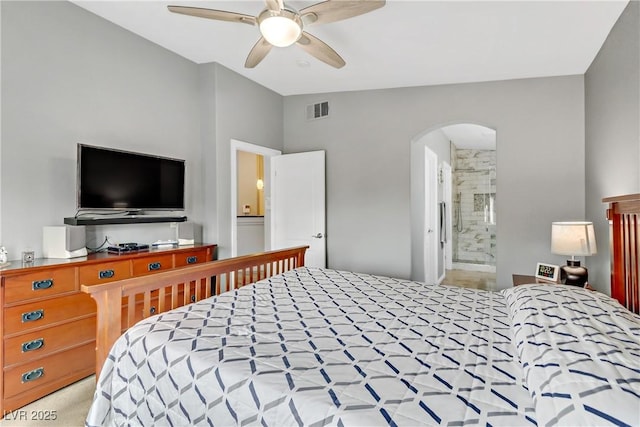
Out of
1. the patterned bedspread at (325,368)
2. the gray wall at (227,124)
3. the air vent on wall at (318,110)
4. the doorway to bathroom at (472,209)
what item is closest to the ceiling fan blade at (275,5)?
the patterned bedspread at (325,368)

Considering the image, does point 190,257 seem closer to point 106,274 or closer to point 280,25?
point 106,274

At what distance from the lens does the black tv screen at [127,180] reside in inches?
104

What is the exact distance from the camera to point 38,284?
216 centimetres

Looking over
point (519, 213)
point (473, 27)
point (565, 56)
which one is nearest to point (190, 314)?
point (473, 27)

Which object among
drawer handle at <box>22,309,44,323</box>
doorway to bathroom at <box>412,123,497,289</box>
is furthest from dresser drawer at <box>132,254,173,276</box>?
doorway to bathroom at <box>412,123,497,289</box>

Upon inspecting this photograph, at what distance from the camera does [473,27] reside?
8.86 feet

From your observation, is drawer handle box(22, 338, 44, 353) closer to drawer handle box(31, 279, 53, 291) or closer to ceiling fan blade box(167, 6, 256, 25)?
drawer handle box(31, 279, 53, 291)

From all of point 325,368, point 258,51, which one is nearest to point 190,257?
point 258,51

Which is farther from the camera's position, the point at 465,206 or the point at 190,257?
the point at 465,206

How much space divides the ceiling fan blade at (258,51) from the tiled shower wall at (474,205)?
5492mm

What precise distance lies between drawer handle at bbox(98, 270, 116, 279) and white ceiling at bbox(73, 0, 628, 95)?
2.00 meters

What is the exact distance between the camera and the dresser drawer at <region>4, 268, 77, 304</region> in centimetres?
203

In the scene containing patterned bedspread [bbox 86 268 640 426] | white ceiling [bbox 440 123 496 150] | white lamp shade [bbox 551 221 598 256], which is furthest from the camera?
white ceiling [bbox 440 123 496 150]

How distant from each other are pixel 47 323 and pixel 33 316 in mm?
106
